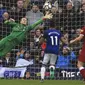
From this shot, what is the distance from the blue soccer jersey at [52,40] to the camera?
14.2 m

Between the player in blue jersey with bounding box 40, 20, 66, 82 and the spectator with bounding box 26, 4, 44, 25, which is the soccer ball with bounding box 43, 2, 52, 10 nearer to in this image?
the spectator with bounding box 26, 4, 44, 25

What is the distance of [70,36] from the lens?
16.4 m

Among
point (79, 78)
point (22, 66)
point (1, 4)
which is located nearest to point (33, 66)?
point (22, 66)

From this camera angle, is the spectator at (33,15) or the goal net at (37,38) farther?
the spectator at (33,15)

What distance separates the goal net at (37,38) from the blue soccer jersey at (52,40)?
1108 mm

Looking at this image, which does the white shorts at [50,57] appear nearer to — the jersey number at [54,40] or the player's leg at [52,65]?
the player's leg at [52,65]

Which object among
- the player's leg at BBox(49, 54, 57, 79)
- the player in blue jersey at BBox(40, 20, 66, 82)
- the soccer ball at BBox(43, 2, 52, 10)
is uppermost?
the soccer ball at BBox(43, 2, 52, 10)

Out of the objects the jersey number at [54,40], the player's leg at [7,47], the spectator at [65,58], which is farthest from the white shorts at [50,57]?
the player's leg at [7,47]

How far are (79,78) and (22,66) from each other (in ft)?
6.72

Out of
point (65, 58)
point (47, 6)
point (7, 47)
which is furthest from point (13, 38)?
point (47, 6)

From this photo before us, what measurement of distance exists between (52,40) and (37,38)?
2.23 meters

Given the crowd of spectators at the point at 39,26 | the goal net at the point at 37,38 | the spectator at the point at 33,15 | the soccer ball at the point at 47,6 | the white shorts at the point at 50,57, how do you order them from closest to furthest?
the white shorts at the point at 50,57 → the goal net at the point at 37,38 → the crowd of spectators at the point at 39,26 → the soccer ball at the point at 47,6 → the spectator at the point at 33,15

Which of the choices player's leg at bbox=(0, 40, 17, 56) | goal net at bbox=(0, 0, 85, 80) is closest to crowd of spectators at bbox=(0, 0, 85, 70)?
goal net at bbox=(0, 0, 85, 80)

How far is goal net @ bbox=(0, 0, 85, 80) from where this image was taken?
600 inches
